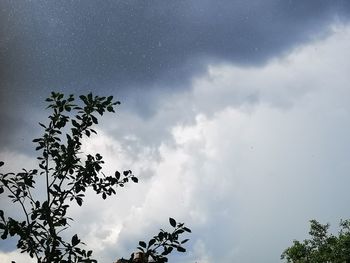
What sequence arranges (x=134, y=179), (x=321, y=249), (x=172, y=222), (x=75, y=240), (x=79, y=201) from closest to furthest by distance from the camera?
1. (x=172, y=222)
2. (x=75, y=240)
3. (x=79, y=201)
4. (x=134, y=179)
5. (x=321, y=249)

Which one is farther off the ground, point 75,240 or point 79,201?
point 79,201

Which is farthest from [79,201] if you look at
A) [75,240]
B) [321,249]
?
[321,249]

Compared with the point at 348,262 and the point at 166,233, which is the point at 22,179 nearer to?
the point at 166,233

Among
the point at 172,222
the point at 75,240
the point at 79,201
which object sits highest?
the point at 79,201

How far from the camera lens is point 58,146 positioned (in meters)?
5.93

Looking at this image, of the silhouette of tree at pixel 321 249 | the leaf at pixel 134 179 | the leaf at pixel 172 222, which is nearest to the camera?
the leaf at pixel 172 222

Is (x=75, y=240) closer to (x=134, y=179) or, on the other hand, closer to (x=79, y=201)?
(x=79, y=201)

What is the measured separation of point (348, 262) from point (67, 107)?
4710 cm

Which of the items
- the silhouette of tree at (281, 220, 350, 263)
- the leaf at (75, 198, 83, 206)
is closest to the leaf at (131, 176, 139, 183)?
the leaf at (75, 198, 83, 206)

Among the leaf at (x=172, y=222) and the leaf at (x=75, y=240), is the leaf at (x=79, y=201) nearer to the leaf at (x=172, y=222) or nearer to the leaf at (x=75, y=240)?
the leaf at (x=75, y=240)

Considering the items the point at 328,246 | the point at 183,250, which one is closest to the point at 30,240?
the point at 183,250

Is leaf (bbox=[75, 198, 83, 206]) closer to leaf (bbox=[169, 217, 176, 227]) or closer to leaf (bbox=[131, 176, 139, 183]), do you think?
leaf (bbox=[131, 176, 139, 183])

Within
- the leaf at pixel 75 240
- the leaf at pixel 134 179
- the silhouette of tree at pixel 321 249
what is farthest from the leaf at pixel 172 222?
the silhouette of tree at pixel 321 249

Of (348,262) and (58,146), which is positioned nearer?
(58,146)
